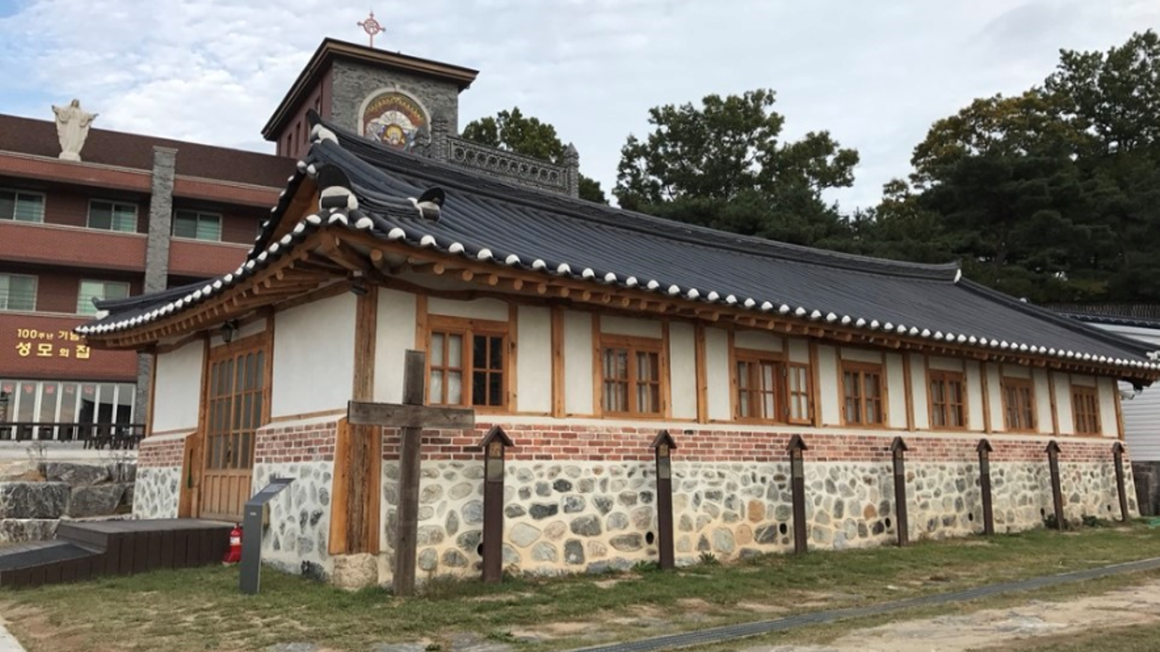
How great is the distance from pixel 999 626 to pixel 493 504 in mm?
4379

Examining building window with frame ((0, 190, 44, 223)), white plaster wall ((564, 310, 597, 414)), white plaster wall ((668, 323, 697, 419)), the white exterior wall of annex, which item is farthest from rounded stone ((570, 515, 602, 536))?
building window with frame ((0, 190, 44, 223))

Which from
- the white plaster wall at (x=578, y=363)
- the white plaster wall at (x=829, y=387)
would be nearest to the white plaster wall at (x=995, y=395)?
the white plaster wall at (x=829, y=387)

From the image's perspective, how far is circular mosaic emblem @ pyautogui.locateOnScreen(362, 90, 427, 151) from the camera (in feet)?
116

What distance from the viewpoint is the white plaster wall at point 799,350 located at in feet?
39.8

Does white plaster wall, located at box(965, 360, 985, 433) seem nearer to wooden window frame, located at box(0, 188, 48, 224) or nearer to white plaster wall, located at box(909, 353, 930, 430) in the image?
white plaster wall, located at box(909, 353, 930, 430)

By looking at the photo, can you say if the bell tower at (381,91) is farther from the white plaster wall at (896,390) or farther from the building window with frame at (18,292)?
the white plaster wall at (896,390)

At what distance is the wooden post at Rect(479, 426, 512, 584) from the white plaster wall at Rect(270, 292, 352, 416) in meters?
1.44

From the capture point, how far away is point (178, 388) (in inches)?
519

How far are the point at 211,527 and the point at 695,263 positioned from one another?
7.22 m

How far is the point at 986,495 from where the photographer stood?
14.2 metres

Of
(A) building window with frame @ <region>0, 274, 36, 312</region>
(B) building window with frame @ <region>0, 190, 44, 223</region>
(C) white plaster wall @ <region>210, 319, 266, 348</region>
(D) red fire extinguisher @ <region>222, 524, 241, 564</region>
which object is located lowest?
(D) red fire extinguisher @ <region>222, 524, 241, 564</region>

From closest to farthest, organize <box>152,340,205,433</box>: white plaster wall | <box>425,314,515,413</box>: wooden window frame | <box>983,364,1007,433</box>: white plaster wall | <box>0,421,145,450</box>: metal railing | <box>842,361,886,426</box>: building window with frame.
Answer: <box>425,314,515,413</box>: wooden window frame
<box>152,340,205,433</box>: white plaster wall
<box>842,361,886,426</box>: building window with frame
<box>983,364,1007,433</box>: white plaster wall
<box>0,421,145,450</box>: metal railing

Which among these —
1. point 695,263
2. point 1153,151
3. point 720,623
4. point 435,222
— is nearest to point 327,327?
point 435,222

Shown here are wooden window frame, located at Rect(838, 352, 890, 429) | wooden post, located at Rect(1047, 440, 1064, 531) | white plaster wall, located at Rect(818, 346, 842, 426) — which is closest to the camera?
white plaster wall, located at Rect(818, 346, 842, 426)
